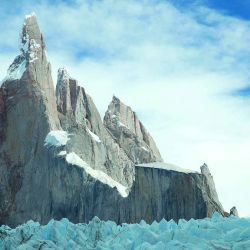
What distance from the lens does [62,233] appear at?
3322 cm

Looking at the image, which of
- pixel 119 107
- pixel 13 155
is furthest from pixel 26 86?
pixel 119 107

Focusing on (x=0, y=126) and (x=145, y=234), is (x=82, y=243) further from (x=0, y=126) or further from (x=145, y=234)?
(x=0, y=126)

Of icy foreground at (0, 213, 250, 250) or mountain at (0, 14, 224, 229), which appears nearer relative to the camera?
icy foreground at (0, 213, 250, 250)

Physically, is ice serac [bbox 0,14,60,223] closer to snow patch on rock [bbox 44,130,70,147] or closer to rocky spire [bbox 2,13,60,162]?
rocky spire [bbox 2,13,60,162]

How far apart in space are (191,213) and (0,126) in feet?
116

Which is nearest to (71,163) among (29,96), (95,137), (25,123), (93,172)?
(93,172)

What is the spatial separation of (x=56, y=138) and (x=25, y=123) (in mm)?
6945

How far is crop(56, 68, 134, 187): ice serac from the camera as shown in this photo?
92562 millimetres

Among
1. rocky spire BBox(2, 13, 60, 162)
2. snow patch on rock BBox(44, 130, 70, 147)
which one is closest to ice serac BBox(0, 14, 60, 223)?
rocky spire BBox(2, 13, 60, 162)

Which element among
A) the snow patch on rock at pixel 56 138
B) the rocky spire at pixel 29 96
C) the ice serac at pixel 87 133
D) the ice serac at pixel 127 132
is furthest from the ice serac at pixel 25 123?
the ice serac at pixel 127 132

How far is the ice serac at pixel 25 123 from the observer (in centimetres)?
8912

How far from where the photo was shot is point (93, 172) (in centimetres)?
8875

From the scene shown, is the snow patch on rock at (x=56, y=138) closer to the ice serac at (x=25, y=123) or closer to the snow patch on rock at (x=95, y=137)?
the ice serac at (x=25, y=123)

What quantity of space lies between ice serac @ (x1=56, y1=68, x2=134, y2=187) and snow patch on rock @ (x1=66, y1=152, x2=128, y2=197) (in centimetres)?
112
